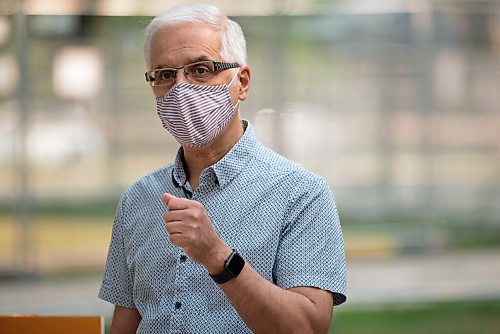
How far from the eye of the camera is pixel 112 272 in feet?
7.67

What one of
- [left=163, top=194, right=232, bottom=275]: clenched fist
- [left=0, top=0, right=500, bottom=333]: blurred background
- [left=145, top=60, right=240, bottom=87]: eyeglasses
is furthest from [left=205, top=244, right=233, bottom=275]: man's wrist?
[left=0, top=0, right=500, bottom=333]: blurred background

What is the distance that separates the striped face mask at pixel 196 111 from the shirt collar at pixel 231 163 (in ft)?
0.17

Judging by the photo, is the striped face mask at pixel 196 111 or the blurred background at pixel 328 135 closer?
the striped face mask at pixel 196 111

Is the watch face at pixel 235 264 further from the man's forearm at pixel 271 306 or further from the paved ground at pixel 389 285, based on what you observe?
the paved ground at pixel 389 285

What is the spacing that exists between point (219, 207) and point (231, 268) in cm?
29

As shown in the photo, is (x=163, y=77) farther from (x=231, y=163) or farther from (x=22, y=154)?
(x=22, y=154)

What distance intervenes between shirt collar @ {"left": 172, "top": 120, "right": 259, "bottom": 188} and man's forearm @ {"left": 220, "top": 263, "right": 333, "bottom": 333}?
282 millimetres

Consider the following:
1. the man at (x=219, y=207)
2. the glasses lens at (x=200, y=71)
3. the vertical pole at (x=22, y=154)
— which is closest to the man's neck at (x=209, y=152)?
the man at (x=219, y=207)

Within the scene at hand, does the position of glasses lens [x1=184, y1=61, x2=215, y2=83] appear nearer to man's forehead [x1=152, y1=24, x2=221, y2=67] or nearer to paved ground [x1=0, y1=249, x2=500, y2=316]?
man's forehead [x1=152, y1=24, x2=221, y2=67]

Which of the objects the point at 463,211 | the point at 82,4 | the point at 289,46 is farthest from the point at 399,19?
the point at 82,4

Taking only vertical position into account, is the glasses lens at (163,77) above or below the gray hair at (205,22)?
below

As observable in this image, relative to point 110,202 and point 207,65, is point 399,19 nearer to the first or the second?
point 110,202

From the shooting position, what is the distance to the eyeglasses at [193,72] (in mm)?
2141

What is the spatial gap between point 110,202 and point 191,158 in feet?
11.6
